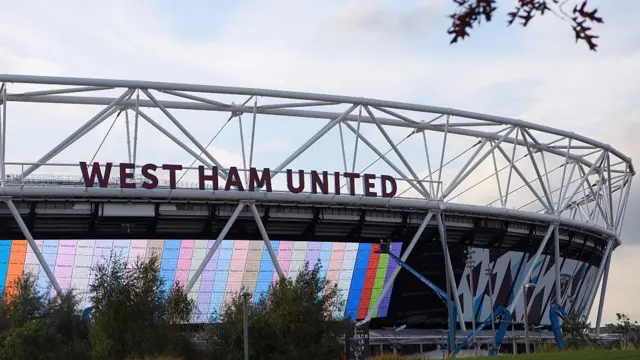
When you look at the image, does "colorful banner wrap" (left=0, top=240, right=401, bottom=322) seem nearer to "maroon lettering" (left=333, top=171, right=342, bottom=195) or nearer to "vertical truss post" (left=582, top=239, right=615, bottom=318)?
"maroon lettering" (left=333, top=171, right=342, bottom=195)

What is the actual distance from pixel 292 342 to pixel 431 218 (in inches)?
998

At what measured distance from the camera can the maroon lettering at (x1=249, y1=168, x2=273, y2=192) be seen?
56.1 m

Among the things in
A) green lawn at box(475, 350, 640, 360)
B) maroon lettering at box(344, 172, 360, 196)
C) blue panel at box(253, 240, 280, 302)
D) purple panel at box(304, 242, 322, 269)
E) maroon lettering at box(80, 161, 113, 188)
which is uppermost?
maroon lettering at box(344, 172, 360, 196)

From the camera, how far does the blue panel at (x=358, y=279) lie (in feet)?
212

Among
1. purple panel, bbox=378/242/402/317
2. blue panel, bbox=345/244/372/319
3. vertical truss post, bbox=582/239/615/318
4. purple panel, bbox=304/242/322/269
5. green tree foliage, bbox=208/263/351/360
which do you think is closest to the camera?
green tree foliage, bbox=208/263/351/360

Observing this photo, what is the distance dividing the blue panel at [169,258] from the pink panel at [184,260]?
25cm

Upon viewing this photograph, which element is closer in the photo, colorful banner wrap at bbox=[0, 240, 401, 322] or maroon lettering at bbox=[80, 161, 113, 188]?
maroon lettering at bbox=[80, 161, 113, 188]

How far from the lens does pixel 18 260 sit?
57.9 metres

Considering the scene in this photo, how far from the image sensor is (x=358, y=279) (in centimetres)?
6562

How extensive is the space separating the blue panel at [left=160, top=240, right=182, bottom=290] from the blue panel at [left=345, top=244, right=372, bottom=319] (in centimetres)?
1183

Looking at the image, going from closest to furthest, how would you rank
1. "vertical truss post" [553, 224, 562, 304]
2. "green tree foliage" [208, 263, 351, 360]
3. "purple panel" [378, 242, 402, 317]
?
"green tree foliage" [208, 263, 351, 360] < "purple panel" [378, 242, 402, 317] < "vertical truss post" [553, 224, 562, 304]

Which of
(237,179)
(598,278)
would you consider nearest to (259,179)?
(237,179)

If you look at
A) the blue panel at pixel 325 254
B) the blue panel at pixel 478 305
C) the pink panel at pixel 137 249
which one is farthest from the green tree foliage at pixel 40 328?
the blue panel at pixel 478 305

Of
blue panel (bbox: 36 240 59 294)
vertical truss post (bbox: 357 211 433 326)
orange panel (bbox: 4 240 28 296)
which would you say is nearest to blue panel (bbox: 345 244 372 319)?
vertical truss post (bbox: 357 211 433 326)
